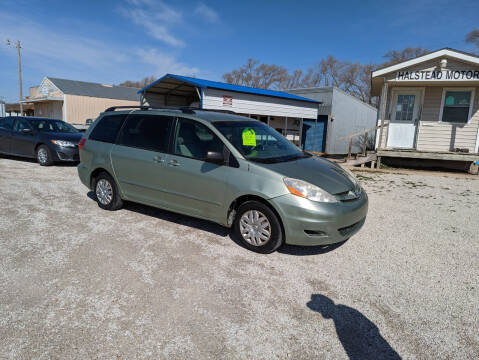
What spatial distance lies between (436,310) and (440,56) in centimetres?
1099

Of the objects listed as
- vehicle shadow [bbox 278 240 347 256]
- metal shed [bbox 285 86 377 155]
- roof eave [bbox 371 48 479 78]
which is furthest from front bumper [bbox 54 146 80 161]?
metal shed [bbox 285 86 377 155]

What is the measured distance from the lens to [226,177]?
392 cm

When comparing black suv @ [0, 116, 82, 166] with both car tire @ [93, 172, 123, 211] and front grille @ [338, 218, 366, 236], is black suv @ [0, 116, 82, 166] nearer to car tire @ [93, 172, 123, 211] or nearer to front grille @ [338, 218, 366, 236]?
car tire @ [93, 172, 123, 211]

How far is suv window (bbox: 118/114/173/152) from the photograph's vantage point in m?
4.57

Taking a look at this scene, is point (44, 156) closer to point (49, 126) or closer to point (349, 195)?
point (49, 126)

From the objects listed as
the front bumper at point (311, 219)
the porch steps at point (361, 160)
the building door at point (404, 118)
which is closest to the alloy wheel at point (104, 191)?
the front bumper at point (311, 219)

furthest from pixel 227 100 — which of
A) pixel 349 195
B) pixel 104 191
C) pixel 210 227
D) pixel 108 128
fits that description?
pixel 349 195

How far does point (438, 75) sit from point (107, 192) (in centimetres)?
1145

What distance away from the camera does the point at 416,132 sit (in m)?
12.3

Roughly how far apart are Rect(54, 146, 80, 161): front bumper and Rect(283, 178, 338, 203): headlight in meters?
8.49

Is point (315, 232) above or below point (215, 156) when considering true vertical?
below

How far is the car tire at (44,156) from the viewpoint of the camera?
379 inches

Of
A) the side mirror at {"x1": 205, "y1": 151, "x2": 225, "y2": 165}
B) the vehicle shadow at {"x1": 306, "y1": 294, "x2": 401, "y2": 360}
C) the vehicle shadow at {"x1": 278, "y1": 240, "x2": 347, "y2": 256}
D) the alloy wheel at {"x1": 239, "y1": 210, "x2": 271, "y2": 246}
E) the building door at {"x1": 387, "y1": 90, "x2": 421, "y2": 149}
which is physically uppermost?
the building door at {"x1": 387, "y1": 90, "x2": 421, "y2": 149}

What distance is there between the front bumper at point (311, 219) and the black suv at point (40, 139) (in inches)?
336
